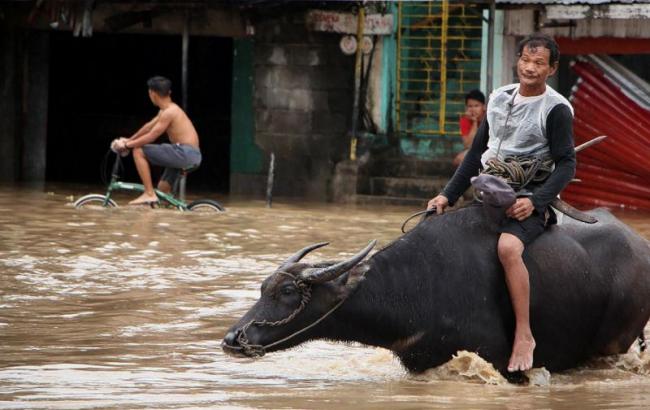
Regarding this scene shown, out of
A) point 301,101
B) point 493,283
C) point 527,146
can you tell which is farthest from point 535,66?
point 301,101

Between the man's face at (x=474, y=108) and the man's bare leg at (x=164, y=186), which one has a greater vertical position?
the man's face at (x=474, y=108)

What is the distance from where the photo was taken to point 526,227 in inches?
277

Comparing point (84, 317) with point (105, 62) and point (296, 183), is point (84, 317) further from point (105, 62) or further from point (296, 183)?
point (105, 62)

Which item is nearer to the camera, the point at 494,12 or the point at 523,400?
the point at 523,400

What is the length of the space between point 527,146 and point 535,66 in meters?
0.43

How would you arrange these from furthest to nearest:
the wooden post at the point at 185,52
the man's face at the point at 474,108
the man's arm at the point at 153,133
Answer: the wooden post at the point at 185,52
the man's face at the point at 474,108
the man's arm at the point at 153,133

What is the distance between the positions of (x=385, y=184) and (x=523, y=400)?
1192 cm

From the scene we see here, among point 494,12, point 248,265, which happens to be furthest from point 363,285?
point 494,12

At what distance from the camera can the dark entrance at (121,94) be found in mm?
22672

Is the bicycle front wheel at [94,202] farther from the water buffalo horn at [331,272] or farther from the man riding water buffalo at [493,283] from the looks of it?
the water buffalo horn at [331,272]

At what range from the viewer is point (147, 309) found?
9.33 meters

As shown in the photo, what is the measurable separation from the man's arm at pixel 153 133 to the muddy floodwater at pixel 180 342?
2.92 feet

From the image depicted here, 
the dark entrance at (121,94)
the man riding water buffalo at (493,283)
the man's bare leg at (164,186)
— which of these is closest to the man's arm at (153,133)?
the man's bare leg at (164,186)

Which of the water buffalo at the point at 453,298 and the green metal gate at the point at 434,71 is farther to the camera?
the green metal gate at the point at 434,71
